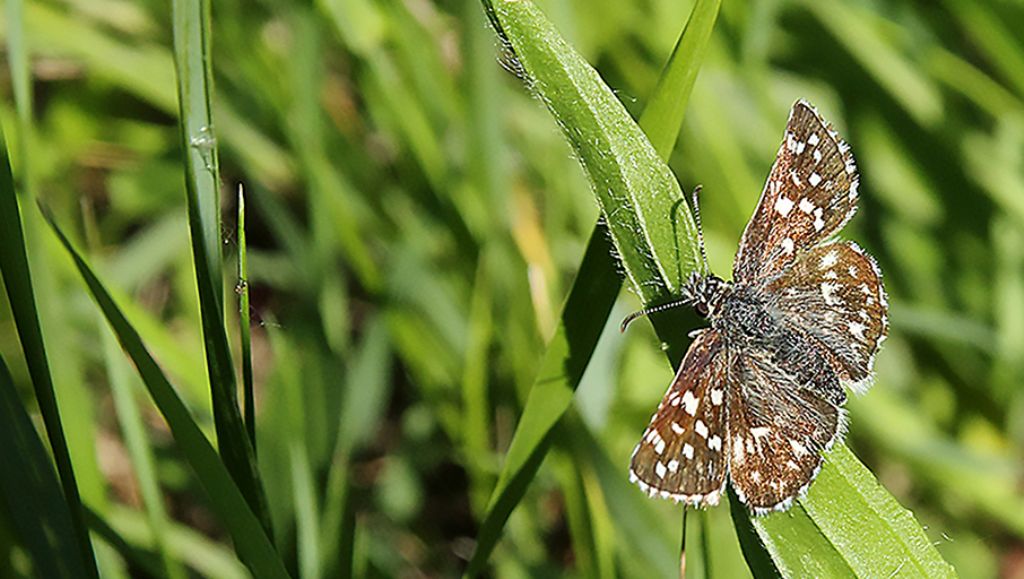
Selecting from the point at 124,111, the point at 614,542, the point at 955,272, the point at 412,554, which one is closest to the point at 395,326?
the point at 412,554

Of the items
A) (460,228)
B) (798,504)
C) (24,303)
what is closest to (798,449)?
(798,504)

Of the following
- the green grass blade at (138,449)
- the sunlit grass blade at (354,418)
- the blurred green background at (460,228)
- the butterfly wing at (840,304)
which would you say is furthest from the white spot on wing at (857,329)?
the green grass blade at (138,449)

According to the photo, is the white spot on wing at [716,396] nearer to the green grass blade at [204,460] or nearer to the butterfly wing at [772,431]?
the butterfly wing at [772,431]

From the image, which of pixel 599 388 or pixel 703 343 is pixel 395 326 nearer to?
pixel 599 388

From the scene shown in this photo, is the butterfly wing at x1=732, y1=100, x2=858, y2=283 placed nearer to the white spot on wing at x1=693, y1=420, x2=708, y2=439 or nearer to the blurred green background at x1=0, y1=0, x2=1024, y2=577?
the white spot on wing at x1=693, y1=420, x2=708, y2=439

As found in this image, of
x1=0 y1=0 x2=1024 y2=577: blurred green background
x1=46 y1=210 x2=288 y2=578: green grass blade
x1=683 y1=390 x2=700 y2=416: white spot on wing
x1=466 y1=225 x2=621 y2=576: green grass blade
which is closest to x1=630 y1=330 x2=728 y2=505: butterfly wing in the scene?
x1=683 y1=390 x2=700 y2=416: white spot on wing

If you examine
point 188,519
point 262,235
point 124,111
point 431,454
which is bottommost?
point 188,519
